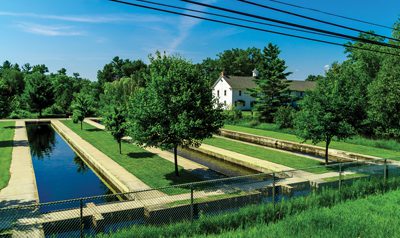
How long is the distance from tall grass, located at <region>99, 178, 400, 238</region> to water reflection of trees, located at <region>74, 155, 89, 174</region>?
13.2 metres

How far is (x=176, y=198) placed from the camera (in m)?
13.7

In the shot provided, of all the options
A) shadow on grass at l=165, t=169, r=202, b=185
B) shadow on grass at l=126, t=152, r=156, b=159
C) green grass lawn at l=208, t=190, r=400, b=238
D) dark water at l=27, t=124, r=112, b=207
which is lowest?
dark water at l=27, t=124, r=112, b=207

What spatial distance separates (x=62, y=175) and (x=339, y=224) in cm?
1679

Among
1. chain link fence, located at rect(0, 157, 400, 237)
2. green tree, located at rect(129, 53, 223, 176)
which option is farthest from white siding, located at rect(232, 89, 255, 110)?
chain link fence, located at rect(0, 157, 400, 237)

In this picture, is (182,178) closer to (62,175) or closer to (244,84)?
(62,175)

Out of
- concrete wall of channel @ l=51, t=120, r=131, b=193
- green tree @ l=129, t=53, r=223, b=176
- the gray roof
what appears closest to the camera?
green tree @ l=129, t=53, r=223, b=176

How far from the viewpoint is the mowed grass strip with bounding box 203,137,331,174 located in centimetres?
2080

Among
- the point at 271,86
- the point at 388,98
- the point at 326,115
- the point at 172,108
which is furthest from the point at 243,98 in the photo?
the point at 172,108

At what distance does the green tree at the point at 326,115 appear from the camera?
63.4 feet

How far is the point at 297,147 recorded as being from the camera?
2895 cm

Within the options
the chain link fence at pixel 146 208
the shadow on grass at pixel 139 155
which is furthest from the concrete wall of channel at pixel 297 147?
the shadow on grass at pixel 139 155

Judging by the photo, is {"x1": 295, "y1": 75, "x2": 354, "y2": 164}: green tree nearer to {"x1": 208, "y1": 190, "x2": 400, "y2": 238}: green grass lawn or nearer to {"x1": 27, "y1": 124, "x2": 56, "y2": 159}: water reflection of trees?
{"x1": 208, "y1": 190, "x2": 400, "y2": 238}: green grass lawn

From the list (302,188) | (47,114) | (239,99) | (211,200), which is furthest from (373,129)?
(47,114)

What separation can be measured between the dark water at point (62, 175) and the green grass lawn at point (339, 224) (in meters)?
9.17
